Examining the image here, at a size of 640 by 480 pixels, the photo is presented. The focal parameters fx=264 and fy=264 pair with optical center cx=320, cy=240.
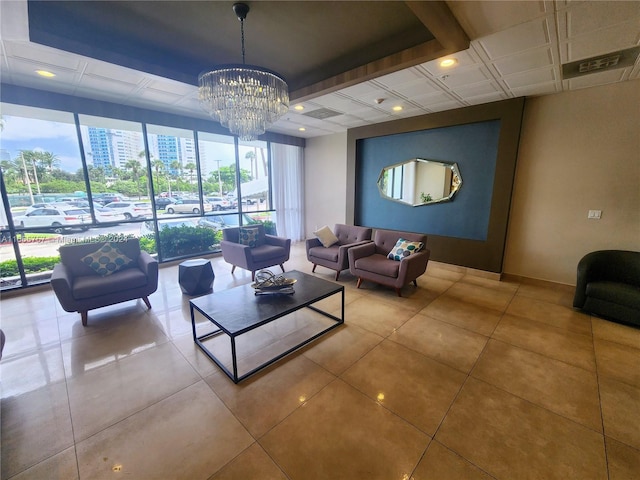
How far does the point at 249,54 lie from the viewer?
286cm

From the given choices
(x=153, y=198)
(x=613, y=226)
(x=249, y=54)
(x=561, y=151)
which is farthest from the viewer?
(x=153, y=198)

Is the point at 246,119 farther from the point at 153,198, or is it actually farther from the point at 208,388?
the point at 153,198

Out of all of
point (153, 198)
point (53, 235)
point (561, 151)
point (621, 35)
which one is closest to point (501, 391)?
point (621, 35)

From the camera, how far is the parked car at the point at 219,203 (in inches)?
218

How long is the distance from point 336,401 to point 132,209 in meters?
4.65

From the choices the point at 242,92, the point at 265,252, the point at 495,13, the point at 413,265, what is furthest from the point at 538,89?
the point at 265,252

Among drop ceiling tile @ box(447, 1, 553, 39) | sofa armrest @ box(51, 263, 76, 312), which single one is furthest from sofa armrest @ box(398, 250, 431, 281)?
sofa armrest @ box(51, 263, 76, 312)

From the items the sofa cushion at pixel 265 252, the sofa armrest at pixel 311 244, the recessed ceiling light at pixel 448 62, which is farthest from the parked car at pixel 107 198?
the recessed ceiling light at pixel 448 62

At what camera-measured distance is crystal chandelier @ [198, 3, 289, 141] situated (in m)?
2.25

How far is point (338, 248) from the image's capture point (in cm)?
434

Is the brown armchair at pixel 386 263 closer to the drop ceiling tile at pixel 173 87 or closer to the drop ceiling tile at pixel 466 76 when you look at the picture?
the drop ceiling tile at pixel 466 76

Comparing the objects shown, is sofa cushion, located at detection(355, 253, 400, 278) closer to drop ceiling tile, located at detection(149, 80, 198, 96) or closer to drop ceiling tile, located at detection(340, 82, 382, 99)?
drop ceiling tile, located at detection(340, 82, 382, 99)

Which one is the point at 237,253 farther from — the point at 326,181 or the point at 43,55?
the point at 326,181

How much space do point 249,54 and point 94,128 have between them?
2.95 m
